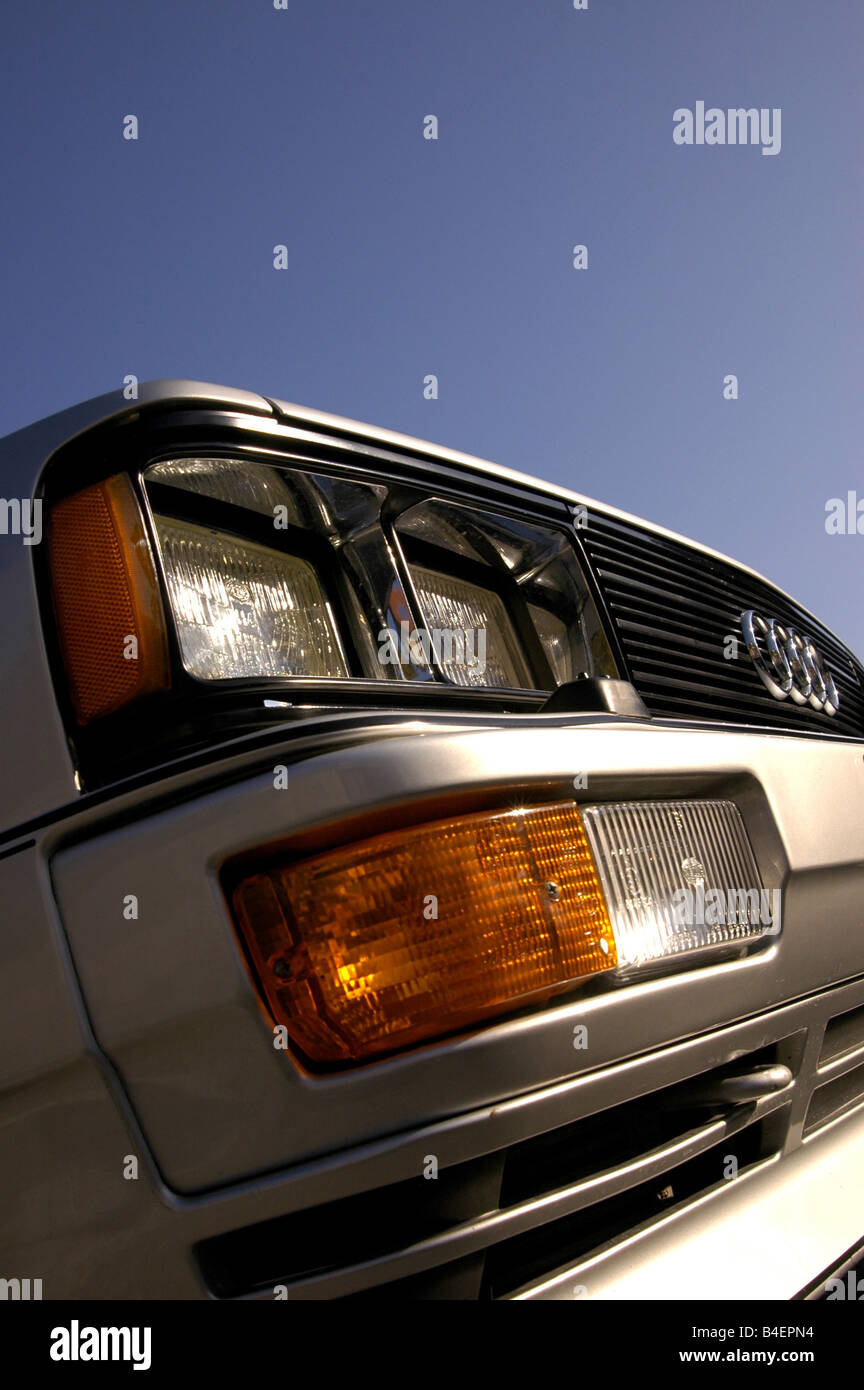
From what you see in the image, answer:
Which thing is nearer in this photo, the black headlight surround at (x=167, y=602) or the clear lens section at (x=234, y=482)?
the black headlight surround at (x=167, y=602)

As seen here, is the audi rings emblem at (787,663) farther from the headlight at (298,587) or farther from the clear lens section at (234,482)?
the clear lens section at (234,482)

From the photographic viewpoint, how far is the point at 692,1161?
1.29m

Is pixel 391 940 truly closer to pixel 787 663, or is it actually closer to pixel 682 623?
pixel 682 623

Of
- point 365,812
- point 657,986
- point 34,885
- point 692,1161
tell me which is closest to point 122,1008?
point 34,885

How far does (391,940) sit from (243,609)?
483mm

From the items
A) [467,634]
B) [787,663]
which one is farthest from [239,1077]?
[787,663]

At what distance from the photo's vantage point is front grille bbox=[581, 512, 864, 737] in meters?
1.77

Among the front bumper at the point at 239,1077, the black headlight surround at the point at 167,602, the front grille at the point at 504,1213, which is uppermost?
the black headlight surround at the point at 167,602

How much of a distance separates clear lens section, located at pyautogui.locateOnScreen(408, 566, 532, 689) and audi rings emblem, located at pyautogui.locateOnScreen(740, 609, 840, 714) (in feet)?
2.07

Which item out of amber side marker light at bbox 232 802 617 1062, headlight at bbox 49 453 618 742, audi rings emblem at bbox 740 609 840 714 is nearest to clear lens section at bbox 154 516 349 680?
headlight at bbox 49 453 618 742

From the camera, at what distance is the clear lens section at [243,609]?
1161 millimetres

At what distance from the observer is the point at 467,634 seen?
162 centimetres

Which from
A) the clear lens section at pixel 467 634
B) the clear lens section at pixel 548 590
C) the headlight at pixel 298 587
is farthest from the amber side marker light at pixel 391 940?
the clear lens section at pixel 548 590
